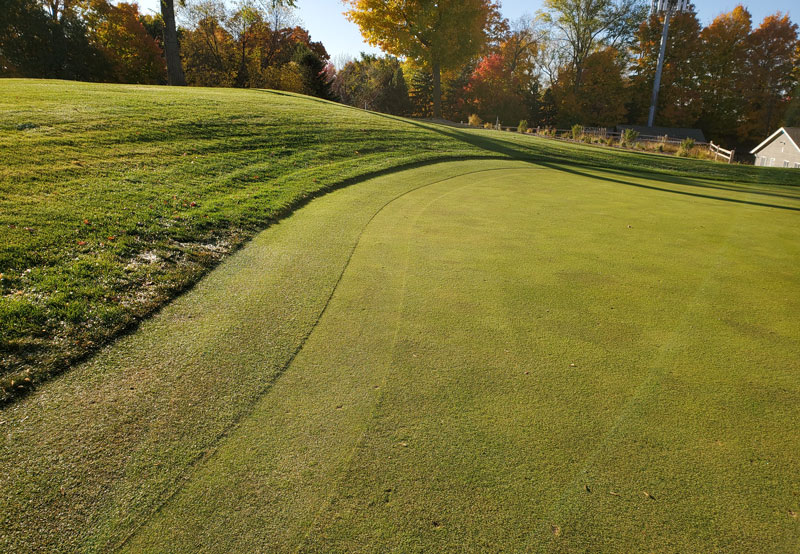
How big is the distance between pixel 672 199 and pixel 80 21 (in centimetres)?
4072

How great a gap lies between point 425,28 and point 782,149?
1206 inches

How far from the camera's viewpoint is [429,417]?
2.65 meters

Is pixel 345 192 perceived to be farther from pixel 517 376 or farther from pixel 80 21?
pixel 80 21

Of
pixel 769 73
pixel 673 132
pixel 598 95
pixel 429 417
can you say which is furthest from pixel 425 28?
pixel 769 73

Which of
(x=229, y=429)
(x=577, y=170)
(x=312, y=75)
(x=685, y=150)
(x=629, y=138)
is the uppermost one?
(x=312, y=75)

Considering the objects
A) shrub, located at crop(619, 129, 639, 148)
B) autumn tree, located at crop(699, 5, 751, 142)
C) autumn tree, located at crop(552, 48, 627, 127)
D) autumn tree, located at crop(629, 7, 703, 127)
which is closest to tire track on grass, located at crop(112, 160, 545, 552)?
shrub, located at crop(619, 129, 639, 148)

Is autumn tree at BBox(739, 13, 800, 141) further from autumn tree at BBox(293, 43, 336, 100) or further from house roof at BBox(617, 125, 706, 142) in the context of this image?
autumn tree at BBox(293, 43, 336, 100)

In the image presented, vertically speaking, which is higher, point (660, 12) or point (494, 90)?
point (660, 12)

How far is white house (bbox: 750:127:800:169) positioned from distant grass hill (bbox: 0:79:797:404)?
82.7 ft

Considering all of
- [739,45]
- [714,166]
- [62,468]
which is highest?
[739,45]

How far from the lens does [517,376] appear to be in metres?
3.05

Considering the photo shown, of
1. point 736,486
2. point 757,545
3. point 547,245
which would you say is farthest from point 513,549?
point 547,245

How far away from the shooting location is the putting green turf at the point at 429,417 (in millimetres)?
1986

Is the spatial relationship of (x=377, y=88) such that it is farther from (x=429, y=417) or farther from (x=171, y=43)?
(x=429, y=417)
